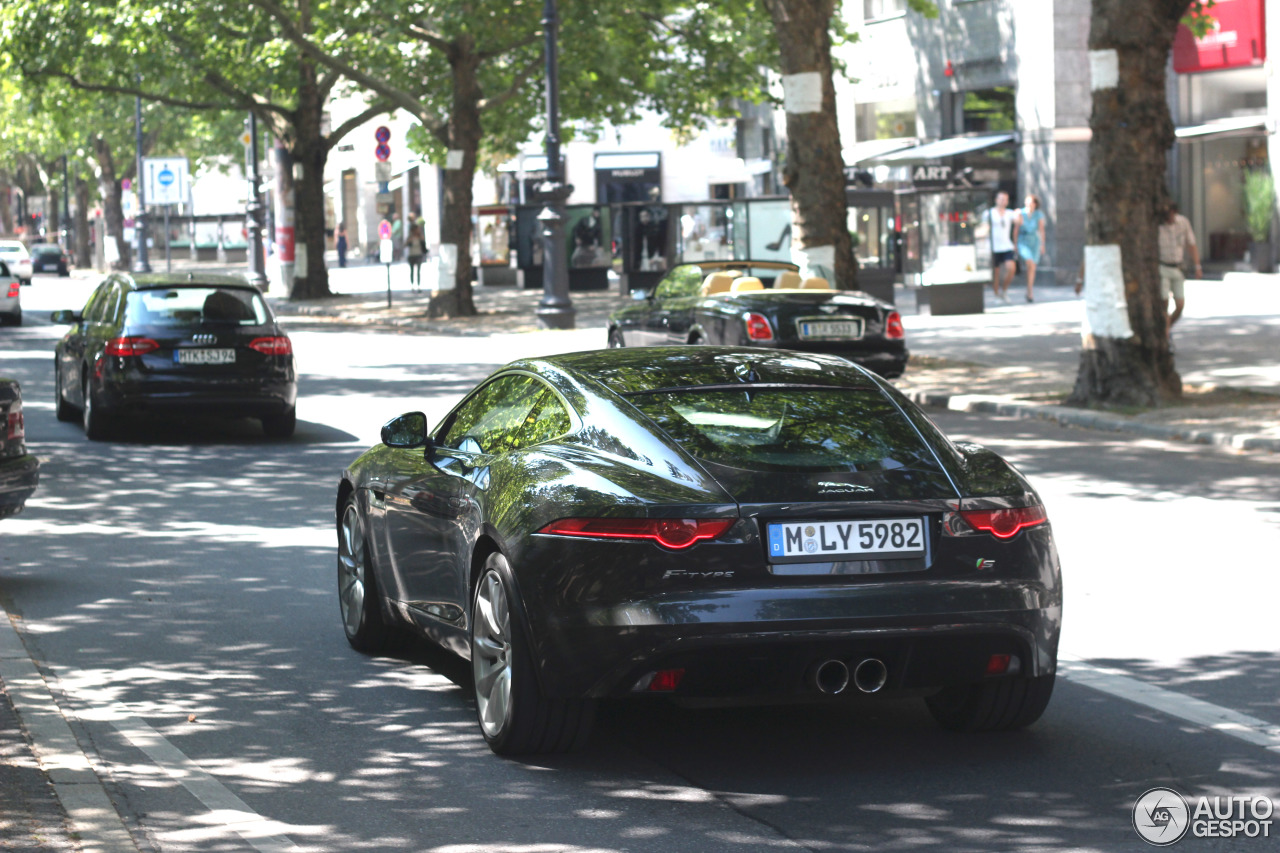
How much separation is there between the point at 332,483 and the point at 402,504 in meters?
5.85

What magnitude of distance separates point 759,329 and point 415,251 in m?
31.9

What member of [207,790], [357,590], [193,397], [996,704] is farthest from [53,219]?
[996,704]

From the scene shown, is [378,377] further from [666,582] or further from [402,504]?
[666,582]

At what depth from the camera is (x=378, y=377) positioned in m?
21.7

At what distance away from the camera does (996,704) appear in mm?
5938

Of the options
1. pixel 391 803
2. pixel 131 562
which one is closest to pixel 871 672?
pixel 391 803

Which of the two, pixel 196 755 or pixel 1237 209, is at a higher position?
pixel 1237 209

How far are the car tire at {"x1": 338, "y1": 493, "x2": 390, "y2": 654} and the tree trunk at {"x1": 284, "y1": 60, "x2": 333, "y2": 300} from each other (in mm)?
35284

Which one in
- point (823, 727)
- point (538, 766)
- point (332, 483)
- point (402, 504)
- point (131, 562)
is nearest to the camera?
point (538, 766)

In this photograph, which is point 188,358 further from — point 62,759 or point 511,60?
point 511,60

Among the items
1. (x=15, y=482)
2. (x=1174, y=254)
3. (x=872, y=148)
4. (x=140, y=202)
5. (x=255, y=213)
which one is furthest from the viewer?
(x=140, y=202)

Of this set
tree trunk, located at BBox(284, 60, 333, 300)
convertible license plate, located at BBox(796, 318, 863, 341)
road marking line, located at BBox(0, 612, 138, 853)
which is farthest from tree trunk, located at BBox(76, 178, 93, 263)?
road marking line, located at BBox(0, 612, 138, 853)

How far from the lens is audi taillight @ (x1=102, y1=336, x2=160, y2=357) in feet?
50.0

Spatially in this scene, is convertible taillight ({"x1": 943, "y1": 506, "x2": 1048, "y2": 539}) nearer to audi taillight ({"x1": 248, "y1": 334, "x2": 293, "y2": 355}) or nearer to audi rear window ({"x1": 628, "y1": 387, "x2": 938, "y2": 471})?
audi rear window ({"x1": 628, "y1": 387, "x2": 938, "y2": 471})
